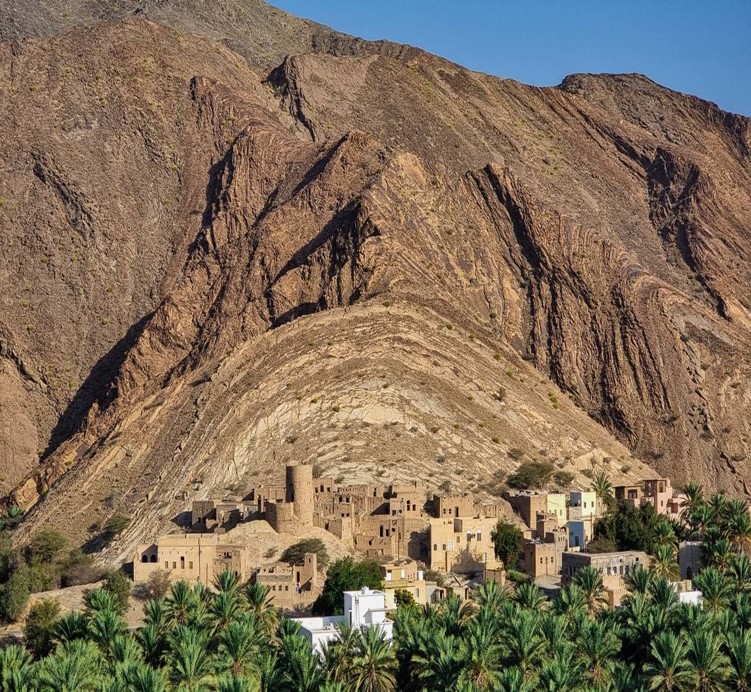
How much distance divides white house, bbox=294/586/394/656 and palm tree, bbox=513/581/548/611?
5217mm

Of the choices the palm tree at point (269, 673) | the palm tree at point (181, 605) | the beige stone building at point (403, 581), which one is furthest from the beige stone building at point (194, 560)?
the palm tree at point (269, 673)

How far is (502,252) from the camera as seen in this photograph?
125m

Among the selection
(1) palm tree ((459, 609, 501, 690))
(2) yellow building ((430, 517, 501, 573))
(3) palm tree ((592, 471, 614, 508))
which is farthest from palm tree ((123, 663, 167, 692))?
(3) palm tree ((592, 471, 614, 508))

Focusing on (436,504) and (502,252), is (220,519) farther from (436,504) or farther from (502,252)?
(502,252)

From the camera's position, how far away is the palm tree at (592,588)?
240 ft

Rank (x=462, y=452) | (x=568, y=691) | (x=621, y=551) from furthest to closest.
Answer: (x=462, y=452), (x=621, y=551), (x=568, y=691)

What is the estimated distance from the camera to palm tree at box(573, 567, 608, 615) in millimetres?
73250

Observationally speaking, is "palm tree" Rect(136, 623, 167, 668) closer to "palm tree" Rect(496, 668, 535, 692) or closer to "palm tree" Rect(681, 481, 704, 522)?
"palm tree" Rect(496, 668, 535, 692)

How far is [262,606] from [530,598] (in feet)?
33.5

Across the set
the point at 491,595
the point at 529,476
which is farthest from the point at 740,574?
the point at 529,476

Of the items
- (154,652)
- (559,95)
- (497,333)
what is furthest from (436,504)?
(559,95)

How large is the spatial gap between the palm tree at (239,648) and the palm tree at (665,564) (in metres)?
20.5

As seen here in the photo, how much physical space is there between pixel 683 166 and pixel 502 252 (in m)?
29.2

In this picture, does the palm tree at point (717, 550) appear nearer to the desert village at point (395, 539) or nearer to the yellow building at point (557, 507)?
the desert village at point (395, 539)
